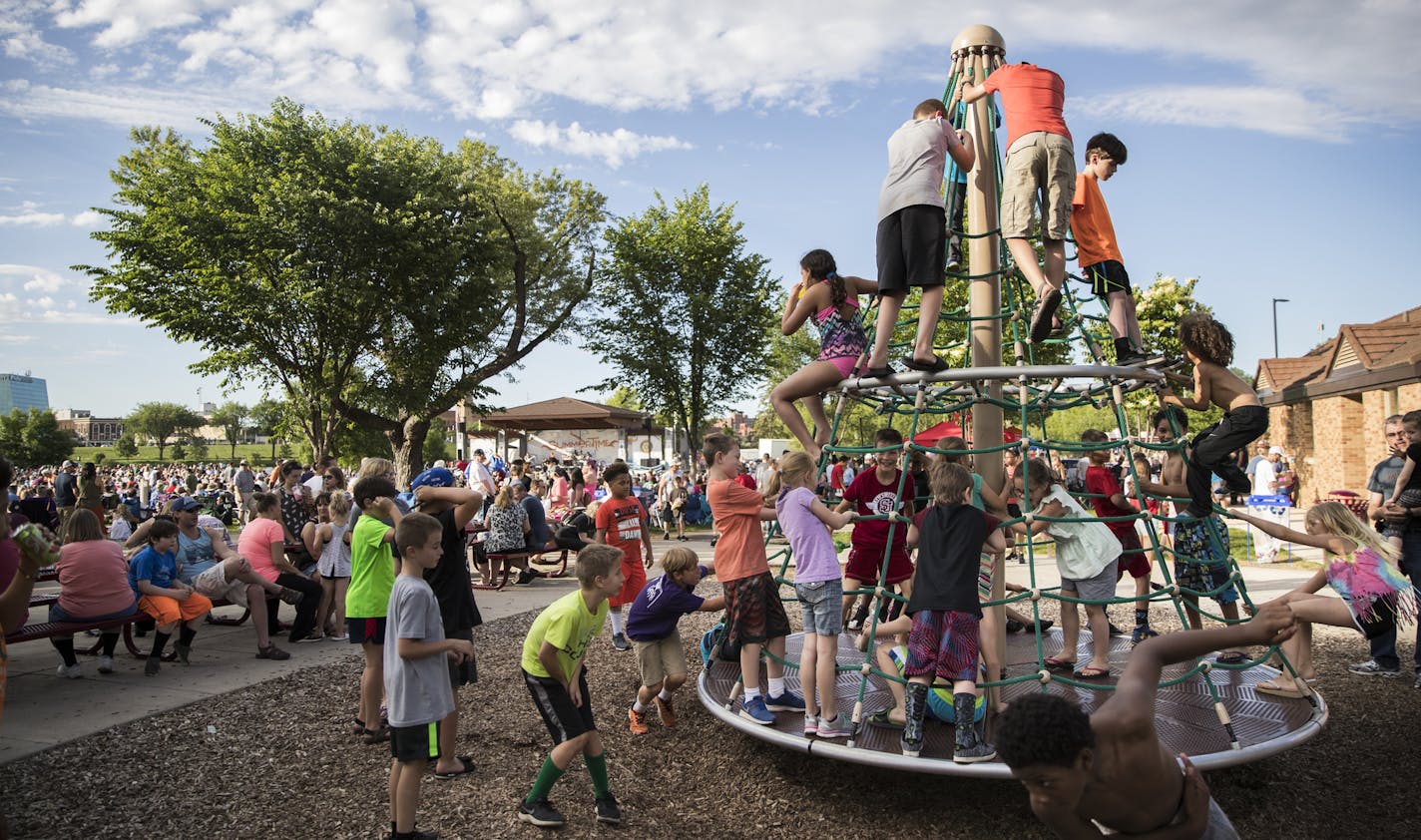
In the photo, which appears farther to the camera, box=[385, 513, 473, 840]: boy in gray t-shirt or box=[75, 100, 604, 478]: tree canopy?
box=[75, 100, 604, 478]: tree canopy

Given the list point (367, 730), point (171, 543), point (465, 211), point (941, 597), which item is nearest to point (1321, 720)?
point (941, 597)

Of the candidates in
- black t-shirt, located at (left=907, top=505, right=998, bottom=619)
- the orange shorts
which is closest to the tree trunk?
the orange shorts

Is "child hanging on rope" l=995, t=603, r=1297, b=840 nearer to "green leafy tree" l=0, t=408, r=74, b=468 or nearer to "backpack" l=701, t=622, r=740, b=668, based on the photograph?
"backpack" l=701, t=622, r=740, b=668

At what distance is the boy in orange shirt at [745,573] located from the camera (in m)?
5.02

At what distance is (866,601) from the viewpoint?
8.34 meters

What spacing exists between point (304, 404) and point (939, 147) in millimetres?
21665

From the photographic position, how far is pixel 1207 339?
15.9 feet

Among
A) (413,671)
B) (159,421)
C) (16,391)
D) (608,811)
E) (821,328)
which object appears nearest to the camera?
(413,671)

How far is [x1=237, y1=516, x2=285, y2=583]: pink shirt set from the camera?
8.14m

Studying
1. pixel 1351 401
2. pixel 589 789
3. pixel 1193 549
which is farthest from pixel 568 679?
pixel 1351 401

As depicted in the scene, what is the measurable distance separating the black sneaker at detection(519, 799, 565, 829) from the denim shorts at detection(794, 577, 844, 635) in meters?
1.43

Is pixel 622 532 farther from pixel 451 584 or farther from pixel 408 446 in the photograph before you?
pixel 408 446

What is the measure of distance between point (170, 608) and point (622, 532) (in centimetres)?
383

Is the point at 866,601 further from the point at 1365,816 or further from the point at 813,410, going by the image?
the point at 1365,816
